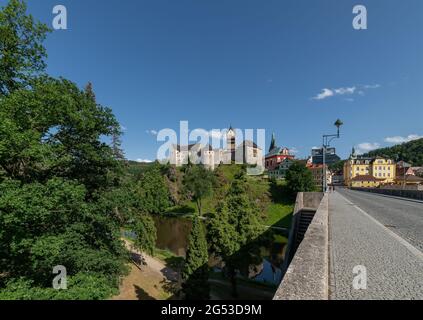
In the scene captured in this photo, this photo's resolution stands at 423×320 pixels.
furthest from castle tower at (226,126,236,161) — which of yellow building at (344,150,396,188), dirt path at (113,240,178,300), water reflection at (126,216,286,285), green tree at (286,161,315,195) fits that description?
dirt path at (113,240,178,300)

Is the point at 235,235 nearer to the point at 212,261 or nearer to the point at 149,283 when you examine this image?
the point at 149,283

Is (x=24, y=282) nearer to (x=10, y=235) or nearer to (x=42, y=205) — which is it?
(x=10, y=235)

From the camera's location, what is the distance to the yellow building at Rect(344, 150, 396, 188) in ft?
275

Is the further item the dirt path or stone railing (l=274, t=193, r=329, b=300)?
the dirt path

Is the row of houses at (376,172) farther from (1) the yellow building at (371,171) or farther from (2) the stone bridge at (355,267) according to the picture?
(2) the stone bridge at (355,267)

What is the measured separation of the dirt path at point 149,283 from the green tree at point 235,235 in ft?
18.0

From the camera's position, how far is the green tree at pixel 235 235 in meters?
Answer: 17.1

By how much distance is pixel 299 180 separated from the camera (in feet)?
165

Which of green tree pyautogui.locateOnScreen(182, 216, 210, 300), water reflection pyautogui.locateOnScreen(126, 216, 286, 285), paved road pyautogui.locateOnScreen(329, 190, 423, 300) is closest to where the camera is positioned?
paved road pyautogui.locateOnScreen(329, 190, 423, 300)

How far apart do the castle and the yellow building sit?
4003 centimetres

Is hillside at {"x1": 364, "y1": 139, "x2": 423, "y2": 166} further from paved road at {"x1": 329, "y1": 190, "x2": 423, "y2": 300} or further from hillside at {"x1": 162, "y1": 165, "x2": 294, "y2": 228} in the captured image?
paved road at {"x1": 329, "y1": 190, "x2": 423, "y2": 300}

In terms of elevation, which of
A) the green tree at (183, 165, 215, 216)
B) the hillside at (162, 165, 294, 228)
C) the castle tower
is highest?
the castle tower

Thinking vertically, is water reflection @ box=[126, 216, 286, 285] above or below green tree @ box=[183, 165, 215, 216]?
below

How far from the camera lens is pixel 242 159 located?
3954 inches
